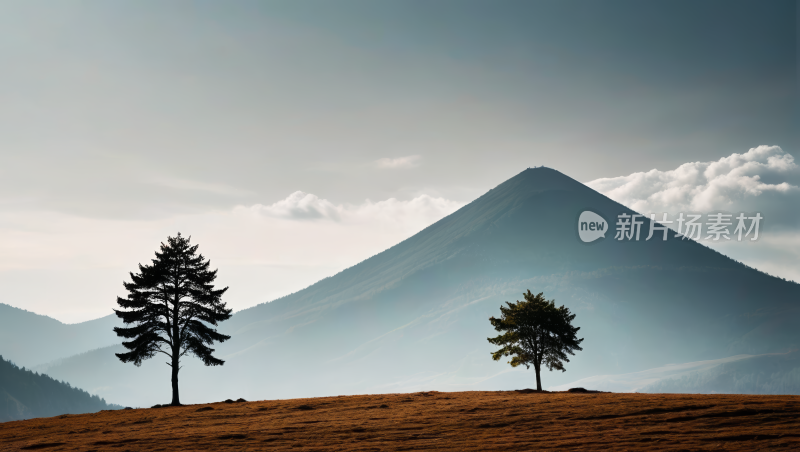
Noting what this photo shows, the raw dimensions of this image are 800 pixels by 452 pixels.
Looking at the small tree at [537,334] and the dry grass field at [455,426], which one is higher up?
the small tree at [537,334]

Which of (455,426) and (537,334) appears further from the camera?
(537,334)

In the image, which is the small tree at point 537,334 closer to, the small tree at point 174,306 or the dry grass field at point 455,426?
the dry grass field at point 455,426

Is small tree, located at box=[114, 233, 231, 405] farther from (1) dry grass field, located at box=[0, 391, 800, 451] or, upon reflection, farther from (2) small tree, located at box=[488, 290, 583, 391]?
(2) small tree, located at box=[488, 290, 583, 391]

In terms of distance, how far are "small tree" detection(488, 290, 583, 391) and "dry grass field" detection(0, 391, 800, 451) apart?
1165cm

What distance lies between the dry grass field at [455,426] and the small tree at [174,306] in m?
6.31

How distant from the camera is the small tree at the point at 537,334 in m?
45.3

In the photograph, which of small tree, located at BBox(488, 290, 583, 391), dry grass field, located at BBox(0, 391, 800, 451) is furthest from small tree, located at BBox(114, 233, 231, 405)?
small tree, located at BBox(488, 290, 583, 391)

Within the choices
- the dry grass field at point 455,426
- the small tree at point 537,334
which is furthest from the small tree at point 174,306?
the small tree at point 537,334

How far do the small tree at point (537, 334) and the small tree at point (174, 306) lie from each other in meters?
22.4

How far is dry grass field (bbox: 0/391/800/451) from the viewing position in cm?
2333

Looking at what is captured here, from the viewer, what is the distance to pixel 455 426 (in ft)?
88.0

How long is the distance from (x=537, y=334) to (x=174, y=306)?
93.1 ft

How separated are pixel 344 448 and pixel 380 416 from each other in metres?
6.29

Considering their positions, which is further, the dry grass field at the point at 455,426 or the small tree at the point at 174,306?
the small tree at the point at 174,306
